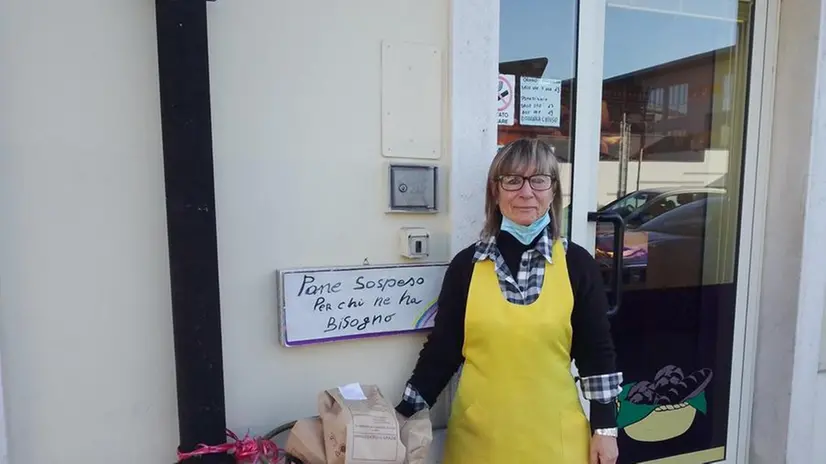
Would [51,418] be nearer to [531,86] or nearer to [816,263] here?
[531,86]

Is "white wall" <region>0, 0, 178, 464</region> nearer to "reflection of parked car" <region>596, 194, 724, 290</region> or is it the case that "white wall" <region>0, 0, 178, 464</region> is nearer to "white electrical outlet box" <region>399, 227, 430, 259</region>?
"white electrical outlet box" <region>399, 227, 430, 259</region>

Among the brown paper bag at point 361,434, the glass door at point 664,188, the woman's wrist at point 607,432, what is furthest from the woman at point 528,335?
the glass door at point 664,188

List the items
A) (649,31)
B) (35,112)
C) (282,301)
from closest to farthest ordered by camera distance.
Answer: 1. (35,112)
2. (282,301)
3. (649,31)

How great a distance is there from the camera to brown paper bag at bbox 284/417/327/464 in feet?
4.54

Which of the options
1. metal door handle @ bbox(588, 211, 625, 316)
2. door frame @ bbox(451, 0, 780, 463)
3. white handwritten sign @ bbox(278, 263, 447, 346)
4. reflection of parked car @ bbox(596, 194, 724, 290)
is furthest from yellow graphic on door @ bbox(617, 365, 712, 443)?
white handwritten sign @ bbox(278, 263, 447, 346)

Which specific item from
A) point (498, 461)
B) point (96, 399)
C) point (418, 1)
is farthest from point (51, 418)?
point (418, 1)

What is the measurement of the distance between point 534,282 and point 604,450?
1.79 ft

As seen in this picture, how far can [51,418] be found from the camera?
56.4 inches

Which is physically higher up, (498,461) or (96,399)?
(96,399)

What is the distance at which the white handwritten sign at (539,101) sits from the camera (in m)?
2.06

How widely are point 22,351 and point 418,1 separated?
1546 millimetres

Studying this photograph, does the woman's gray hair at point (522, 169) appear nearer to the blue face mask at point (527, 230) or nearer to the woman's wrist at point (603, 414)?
the blue face mask at point (527, 230)

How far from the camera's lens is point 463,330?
5.35 ft

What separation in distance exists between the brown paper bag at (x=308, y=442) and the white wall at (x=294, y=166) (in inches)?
9.3
